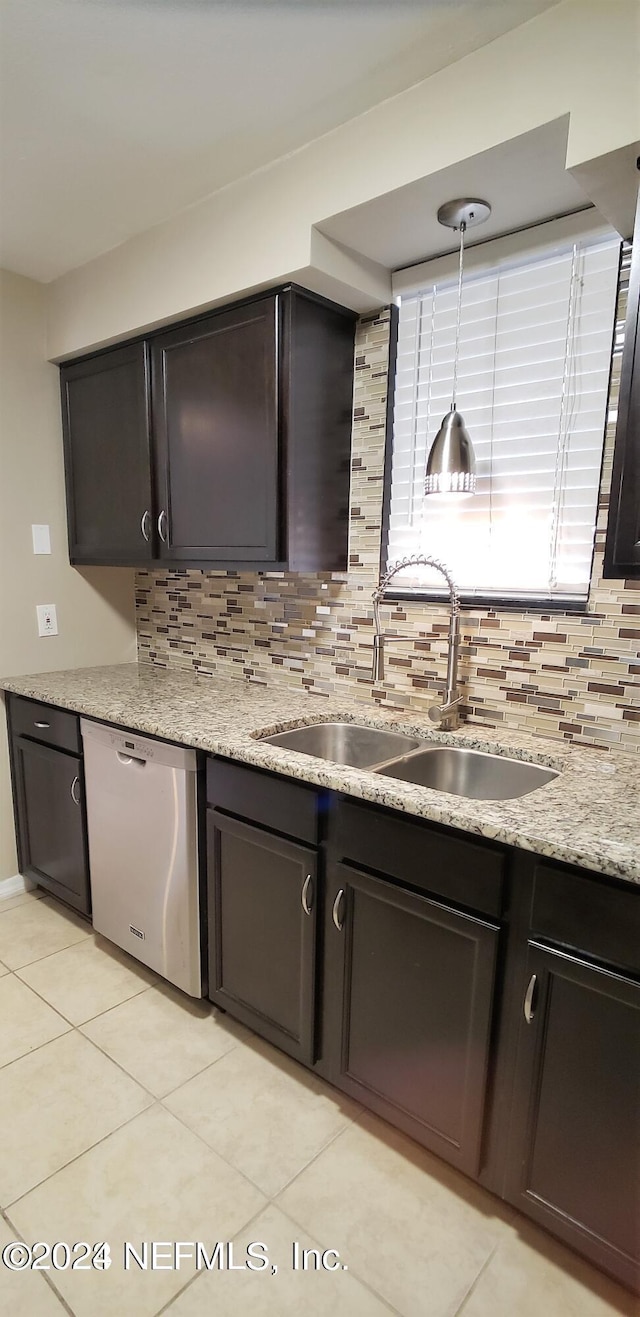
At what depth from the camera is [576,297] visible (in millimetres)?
1574

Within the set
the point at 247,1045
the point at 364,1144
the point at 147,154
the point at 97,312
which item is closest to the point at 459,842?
the point at 364,1144

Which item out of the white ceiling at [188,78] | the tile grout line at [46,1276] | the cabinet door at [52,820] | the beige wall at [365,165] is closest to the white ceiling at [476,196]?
the beige wall at [365,165]

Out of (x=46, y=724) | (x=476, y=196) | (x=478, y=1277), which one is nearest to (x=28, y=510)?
(x=46, y=724)

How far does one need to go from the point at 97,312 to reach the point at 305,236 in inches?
39.1

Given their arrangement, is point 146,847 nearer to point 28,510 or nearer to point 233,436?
point 233,436

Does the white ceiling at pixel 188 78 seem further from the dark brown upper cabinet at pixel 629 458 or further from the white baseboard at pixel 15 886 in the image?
the white baseboard at pixel 15 886

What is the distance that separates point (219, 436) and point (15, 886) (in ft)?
6.55

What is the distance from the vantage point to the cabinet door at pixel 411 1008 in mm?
1229

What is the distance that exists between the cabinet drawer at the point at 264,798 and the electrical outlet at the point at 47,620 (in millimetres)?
1261

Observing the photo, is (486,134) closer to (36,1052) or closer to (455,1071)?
(455,1071)

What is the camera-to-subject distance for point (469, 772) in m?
1.66

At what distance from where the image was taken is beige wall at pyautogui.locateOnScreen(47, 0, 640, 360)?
1.15m

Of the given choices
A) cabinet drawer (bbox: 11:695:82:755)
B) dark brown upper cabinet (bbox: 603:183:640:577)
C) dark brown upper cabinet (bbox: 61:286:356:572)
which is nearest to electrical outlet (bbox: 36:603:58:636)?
cabinet drawer (bbox: 11:695:82:755)

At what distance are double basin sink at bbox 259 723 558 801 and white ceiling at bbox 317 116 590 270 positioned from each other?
52.5 inches
